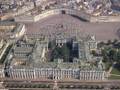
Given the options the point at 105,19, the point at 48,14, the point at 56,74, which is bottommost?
the point at 56,74

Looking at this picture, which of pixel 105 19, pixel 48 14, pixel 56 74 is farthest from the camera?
pixel 48 14

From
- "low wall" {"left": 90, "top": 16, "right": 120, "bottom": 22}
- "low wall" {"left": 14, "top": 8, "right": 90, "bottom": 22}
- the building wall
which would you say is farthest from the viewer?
"low wall" {"left": 14, "top": 8, "right": 90, "bottom": 22}

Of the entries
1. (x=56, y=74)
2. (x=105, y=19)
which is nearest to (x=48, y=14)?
(x=105, y=19)

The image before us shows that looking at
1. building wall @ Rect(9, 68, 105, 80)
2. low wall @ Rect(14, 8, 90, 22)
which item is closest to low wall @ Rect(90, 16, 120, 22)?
low wall @ Rect(14, 8, 90, 22)

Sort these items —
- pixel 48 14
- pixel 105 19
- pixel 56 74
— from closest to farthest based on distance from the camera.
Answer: pixel 56 74, pixel 105 19, pixel 48 14

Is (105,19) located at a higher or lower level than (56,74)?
higher

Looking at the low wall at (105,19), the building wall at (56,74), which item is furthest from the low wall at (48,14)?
the building wall at (56,74)

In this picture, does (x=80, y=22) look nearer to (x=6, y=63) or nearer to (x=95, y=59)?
(x=95, y=59)

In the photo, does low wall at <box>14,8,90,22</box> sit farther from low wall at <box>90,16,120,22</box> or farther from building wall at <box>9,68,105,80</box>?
building wall at <box>9,68,105,80</box>

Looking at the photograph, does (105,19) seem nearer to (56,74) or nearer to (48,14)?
(48,14)

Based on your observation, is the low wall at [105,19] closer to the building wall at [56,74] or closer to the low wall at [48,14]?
the low wall at [48,14]

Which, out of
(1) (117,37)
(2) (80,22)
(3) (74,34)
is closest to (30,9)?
(2) (80,22)
